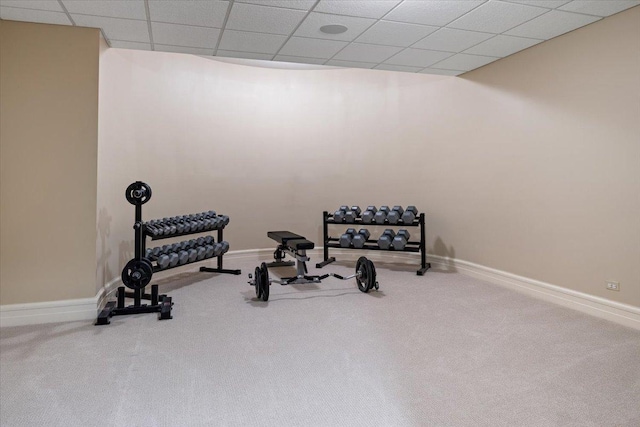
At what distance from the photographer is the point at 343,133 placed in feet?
20.0

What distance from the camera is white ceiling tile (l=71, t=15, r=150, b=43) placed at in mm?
3142

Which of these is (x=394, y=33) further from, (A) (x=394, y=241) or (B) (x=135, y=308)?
(B) (x=135, y=308)

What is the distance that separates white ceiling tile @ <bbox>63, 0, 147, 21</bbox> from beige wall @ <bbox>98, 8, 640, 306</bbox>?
79 centimetres

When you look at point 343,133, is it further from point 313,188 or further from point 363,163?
point 313,188

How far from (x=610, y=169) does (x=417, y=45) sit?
208 cm

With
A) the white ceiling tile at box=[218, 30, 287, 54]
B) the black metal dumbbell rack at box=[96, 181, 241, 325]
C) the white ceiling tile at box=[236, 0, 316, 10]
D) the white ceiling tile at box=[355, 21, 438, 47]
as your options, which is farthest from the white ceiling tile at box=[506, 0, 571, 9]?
the black metal dumbbell rack at box=[96, 181, 241, 325]

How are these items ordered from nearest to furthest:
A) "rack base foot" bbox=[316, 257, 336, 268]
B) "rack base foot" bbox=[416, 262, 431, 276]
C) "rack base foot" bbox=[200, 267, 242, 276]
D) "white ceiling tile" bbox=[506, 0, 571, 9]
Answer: "white ceiling tile" bbox=[506, 0, 571, 9]
"rack base foot" bbox=[416, 262, 431, 276]
"rack base foot" bbox=[200, 267, 242, 276]
"rack base foot" bbox=[316, 257, 336, 268]

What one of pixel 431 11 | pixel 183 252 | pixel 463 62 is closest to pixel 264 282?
pixel 183 252

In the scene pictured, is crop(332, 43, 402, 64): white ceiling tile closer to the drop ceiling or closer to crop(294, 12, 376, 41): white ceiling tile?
the drop ceiling

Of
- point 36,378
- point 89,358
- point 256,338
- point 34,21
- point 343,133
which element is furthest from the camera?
point 343,133

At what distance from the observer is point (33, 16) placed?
3088 millimetres

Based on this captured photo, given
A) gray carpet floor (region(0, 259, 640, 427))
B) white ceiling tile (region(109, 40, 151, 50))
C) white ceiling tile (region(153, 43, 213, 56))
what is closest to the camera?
gray carpet floor (region(0, 259, 640, 427))

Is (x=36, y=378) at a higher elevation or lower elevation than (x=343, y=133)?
lower

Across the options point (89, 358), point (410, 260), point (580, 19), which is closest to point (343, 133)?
point (410, 260)
